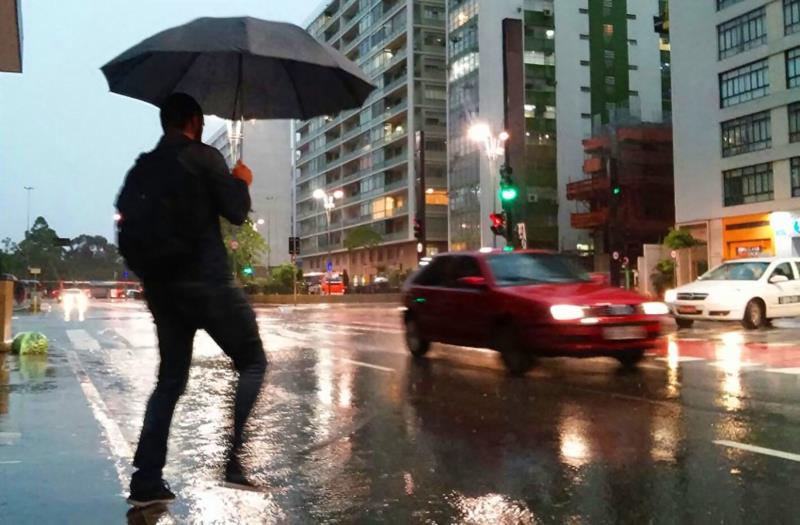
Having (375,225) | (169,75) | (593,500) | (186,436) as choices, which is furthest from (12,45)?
(375,225)

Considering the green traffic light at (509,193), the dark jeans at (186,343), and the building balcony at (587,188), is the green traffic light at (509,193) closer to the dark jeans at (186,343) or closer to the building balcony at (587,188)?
the dark jeans at (186,343)

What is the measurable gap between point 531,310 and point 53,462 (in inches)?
227

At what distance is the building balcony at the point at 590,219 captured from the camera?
58094 millimetres

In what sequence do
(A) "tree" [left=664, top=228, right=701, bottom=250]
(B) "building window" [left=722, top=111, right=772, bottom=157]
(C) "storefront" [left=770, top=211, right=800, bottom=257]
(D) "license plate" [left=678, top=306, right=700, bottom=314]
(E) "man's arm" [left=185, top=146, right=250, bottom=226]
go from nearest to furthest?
1. (E) "man's arm" [left=185, top=146, right=250, bottom=226]
2. (D) "license plate" [left=678, top=306, right=700, bottom=314]
3. (C) "storefront" [left=770, top=211, right=800, bottom=257]
4. (B) "building window" [left=722, top=111, right=772, bottom=157]
5. (A) "tree" [left=664, top=228, right=701, bottom=250]

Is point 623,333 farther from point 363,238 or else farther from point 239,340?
point 363,238

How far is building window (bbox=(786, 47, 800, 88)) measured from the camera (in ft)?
135

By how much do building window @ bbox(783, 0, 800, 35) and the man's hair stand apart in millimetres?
44202

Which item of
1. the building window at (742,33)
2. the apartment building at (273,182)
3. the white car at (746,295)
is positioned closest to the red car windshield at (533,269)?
the white car at (746,295)

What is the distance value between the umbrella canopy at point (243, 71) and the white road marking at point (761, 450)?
3.69m

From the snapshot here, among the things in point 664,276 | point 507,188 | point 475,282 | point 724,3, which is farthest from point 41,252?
point 475,282

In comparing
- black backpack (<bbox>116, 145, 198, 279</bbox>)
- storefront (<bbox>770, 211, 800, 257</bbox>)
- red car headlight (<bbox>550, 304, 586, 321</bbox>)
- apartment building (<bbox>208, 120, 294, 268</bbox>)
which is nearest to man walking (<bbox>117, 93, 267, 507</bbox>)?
black backpack (<bbox>116, 145, 198, 279</bbox>)

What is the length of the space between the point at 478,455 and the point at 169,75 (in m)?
3.50

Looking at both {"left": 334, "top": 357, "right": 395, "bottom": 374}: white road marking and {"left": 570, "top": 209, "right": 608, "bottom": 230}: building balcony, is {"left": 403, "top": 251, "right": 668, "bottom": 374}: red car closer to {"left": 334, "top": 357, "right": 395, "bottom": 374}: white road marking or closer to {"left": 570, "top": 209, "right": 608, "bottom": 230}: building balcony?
{"left": 334, "top": 357, "right": 395, "bottom": 374}: white road marking

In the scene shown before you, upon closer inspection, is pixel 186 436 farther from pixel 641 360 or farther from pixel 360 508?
pixel 641 360
